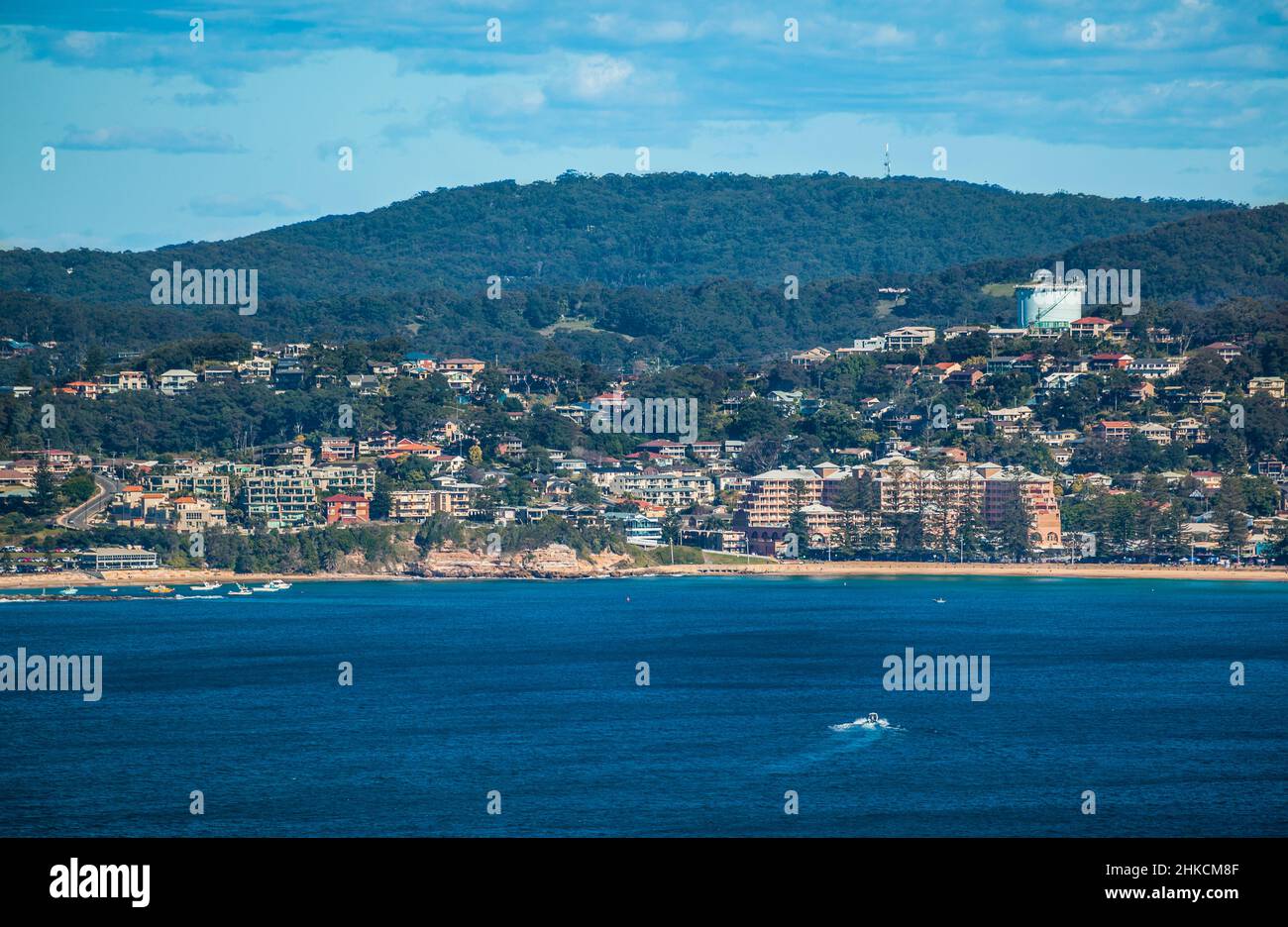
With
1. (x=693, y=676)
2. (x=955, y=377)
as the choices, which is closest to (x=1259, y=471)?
(x=955, y=377)

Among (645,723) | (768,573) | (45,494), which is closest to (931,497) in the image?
(768,573)

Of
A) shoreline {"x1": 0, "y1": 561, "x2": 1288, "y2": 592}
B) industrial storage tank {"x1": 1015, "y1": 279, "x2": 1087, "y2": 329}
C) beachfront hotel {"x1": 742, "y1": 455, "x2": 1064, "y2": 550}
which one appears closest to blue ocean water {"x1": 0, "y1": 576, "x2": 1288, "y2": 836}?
shoreline {"x1": 0, "y1": 561, "x2": 1288, "y2": 592}

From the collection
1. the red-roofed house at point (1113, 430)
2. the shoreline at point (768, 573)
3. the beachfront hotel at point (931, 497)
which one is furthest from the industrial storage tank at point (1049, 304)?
the shoreline at point (768, 573)

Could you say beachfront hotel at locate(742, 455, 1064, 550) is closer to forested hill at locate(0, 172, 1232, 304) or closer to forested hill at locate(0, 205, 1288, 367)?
forested hill at locate(0, 205, 1288, 367)

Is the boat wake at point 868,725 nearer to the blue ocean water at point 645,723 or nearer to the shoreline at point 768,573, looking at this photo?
the blue ocean water at point 645,723

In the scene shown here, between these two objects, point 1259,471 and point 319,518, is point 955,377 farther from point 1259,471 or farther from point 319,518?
point 319,518

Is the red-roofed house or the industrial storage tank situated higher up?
the industrial storage tank

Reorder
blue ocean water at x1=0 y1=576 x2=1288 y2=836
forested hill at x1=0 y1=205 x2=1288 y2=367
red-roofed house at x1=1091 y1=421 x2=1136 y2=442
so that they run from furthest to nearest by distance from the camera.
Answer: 1. forested hill at x1=0 y1=205 x2=1288 y2=367
2. red-roofed house at x1=1091 y1=421 x2=1136 y2=442
3. blue ocean water at x1=0 y1=576 x2=1288 y2=836
